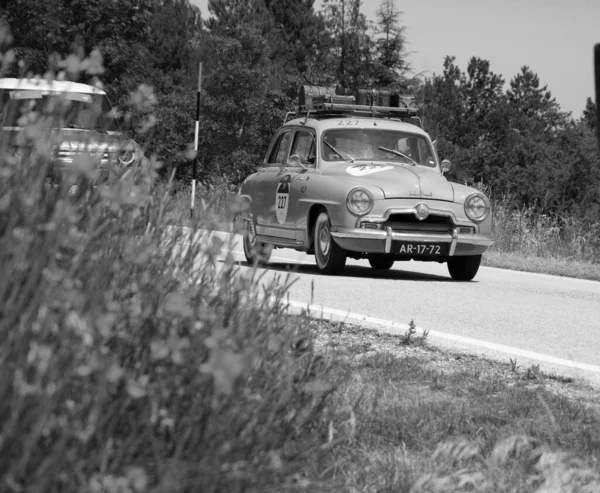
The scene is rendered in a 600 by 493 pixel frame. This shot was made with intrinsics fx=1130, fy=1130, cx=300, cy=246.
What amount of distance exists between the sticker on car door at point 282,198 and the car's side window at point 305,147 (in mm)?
302

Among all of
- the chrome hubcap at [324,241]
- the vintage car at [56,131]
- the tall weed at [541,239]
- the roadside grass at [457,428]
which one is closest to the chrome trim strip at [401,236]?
the chrome hubcap at [324,241]

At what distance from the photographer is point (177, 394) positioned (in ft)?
9.13

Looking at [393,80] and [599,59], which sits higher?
[393,80]

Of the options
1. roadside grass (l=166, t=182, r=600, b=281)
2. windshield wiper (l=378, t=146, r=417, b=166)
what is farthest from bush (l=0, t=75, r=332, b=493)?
roadside grass (l=166, t=182, r=600, b=281)

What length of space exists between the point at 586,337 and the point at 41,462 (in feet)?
21.8

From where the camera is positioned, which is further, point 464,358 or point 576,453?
point 464,358

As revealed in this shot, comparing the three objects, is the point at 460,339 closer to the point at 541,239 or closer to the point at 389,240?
the point at 389,240

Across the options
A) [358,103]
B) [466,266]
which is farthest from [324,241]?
[358,103]

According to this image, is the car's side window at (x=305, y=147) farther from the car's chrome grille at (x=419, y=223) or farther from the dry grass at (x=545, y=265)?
the dry grass at (x=545, y=265)

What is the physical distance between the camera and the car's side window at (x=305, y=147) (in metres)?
12.9

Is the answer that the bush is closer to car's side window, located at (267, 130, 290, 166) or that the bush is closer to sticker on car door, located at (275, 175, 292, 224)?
sticker on car door, located at (275, 175, 292, 224)

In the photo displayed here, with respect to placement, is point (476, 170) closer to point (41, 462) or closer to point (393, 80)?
point (393, 80)

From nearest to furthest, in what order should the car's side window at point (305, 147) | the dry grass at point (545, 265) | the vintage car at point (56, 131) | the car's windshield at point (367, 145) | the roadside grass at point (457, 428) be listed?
the vintage car at point (56, 131) < the roadside grass at point (457, 428) < the car's windshield at point (367, 145) < the car's side window at point (305, 147) < the dry grass at point (545, 265)

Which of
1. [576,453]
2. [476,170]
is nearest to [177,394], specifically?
[576,453]
